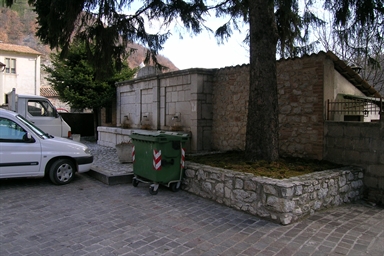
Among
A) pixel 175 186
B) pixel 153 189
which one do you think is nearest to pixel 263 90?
pixel 175 186

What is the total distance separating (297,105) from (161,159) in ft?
11.1

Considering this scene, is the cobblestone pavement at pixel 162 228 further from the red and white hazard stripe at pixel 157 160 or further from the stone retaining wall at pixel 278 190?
the red and white hazard stripe at pixel 157 160

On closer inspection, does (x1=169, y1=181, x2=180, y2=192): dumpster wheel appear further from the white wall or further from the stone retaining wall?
the white wall

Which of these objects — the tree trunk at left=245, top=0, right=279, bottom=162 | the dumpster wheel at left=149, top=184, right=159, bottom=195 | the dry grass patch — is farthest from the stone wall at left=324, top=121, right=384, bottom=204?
the dumpster wheel at left=149, top=184, right=159, bottom=195

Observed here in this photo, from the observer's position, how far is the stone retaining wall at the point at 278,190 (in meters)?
4.46

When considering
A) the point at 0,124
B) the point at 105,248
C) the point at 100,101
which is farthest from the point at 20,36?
the point at 105,248

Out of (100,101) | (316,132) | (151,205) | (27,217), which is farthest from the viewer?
(100,101)

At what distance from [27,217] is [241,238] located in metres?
3.28

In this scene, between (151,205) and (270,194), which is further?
(151,205)

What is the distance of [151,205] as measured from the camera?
535 cm

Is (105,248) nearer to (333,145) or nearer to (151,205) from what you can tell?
(151,205)

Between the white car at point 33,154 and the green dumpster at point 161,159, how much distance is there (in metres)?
1.69

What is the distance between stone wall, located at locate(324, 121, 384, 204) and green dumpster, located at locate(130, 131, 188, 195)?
123 inches

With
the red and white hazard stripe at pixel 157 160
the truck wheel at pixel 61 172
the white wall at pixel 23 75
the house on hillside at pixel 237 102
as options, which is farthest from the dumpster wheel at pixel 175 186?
the white wall at pixel 23 75
